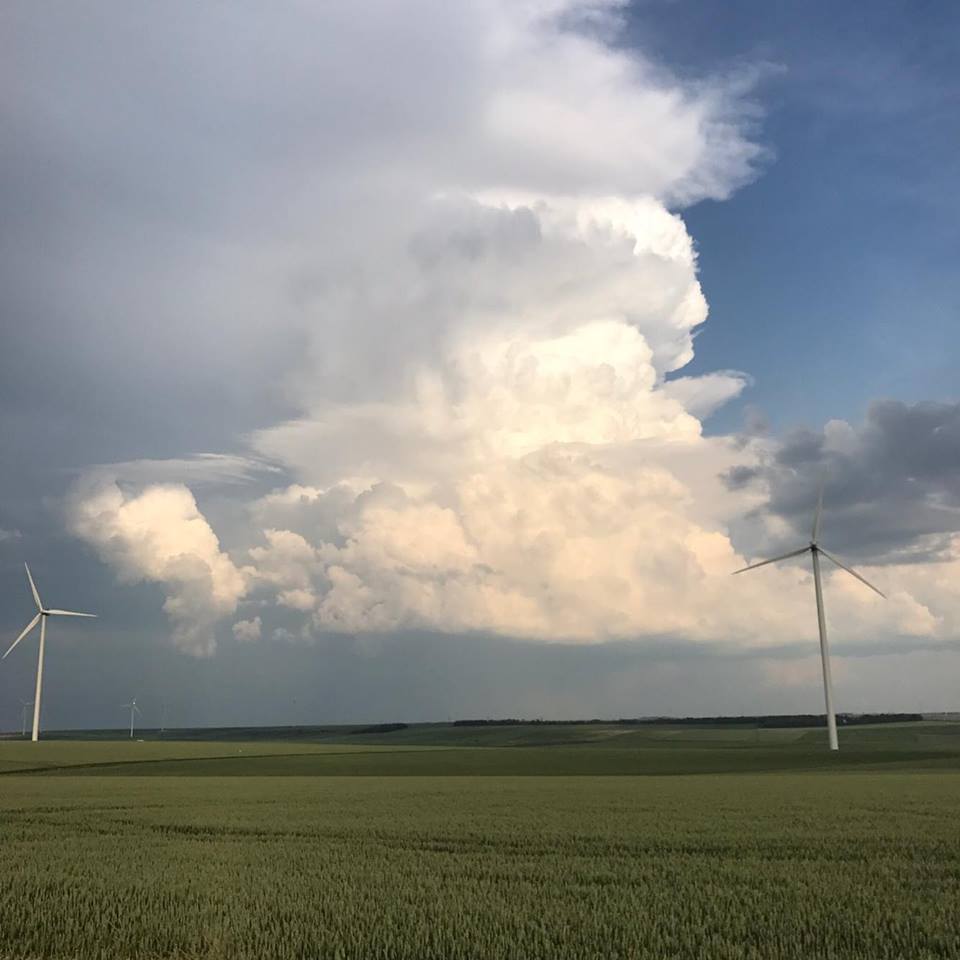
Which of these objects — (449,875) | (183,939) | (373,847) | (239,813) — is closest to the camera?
(183,939)

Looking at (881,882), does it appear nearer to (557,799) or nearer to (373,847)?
(373,847)

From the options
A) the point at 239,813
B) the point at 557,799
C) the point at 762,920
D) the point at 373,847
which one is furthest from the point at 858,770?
the point at 762,920

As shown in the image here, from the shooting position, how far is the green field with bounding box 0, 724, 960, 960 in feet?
48.2

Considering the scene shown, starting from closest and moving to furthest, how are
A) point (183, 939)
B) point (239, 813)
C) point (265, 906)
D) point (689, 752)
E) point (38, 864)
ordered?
1. point (183, 939)
2. point (265, 906)
3. point (38, 864)
4. point (239, 813)
5. point (689, 752)

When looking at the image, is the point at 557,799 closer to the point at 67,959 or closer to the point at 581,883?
the point at 581,883

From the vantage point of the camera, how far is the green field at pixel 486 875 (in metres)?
14.7

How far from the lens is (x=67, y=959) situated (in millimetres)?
13656

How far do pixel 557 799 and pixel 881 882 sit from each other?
2720 cm

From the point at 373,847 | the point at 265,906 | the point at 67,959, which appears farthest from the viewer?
the point at 373,847

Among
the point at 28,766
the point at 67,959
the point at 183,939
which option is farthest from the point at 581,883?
the point at 28,766

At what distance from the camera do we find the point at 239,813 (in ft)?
126

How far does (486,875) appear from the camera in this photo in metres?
21.3

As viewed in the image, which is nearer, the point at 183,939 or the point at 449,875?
the point at 183,939

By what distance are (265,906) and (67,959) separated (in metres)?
4.43
